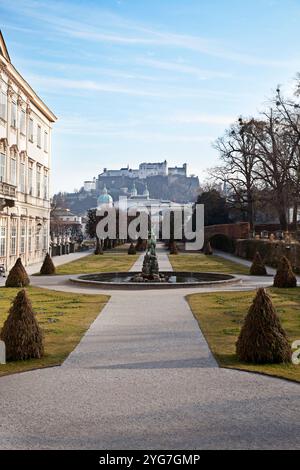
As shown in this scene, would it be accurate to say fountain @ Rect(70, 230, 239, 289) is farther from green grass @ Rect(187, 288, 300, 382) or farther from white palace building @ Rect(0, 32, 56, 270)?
white palace building @ Rect(0, 32, 56, 270)

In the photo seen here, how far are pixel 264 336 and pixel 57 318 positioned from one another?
21.3 ft

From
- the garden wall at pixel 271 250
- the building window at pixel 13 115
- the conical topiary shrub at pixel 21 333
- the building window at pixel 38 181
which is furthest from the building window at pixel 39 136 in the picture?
the conical topiary shrub at pixel 21 333

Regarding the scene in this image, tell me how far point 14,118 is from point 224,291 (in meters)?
19.1

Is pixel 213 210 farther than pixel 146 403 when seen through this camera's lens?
Yes

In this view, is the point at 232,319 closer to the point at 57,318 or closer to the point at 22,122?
the point at 57,318

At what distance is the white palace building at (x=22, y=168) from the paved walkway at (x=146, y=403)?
68.7ft

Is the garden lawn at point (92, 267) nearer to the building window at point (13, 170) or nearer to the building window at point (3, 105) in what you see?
the building window at point (13, 170)

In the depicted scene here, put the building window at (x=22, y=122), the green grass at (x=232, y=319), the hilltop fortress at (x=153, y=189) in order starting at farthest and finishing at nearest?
1. the hilltop fortress at (x=153, y=189)
2. the building window at (x=22, y=122)
3. the green grass at (x=232, y=319)

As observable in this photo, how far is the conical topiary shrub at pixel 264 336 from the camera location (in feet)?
28.6

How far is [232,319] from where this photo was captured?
1341 centimetres

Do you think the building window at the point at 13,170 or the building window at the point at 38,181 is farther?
the building window at the point at 38,181

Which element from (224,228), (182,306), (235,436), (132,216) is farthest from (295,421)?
(132,216)

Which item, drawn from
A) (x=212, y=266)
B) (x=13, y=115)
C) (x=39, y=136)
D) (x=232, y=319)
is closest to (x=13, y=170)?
(x=13, y=115)

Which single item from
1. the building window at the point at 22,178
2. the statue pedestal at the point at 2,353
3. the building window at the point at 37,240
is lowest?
the statue pedestal at the point at 2,353
